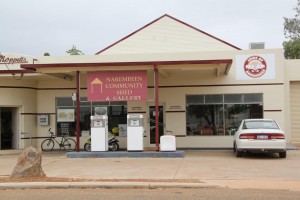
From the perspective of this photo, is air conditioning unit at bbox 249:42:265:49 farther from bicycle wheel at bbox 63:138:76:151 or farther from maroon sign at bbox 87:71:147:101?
bicycle wheel at bbox 63:138:76:151

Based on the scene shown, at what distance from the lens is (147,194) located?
32.4ft

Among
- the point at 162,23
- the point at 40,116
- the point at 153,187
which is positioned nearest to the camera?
the point at 153,187

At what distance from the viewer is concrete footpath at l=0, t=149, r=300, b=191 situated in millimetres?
10883

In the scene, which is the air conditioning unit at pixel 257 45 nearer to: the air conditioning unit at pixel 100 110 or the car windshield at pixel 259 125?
the car windshield at pixel 259 125

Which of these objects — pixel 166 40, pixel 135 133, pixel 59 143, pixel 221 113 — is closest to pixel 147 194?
pixel 135 133

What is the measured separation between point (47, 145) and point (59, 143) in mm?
600

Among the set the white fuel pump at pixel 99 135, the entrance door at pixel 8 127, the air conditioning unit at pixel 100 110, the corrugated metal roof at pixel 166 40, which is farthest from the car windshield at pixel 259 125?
the entrance door at pixel 8 127

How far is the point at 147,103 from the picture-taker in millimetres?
22281

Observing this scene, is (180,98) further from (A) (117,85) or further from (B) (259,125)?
(B) (259,125)

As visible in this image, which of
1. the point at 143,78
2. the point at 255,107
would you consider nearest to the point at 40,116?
the point at 143,78

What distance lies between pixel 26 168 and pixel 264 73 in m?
13.1

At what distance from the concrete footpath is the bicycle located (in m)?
4.18

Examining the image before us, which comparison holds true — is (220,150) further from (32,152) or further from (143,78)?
(32,152)

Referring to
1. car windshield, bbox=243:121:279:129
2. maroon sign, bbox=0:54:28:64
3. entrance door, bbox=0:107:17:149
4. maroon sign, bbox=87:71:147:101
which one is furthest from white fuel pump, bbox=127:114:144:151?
entrance door, bbox=0:107:17:149
